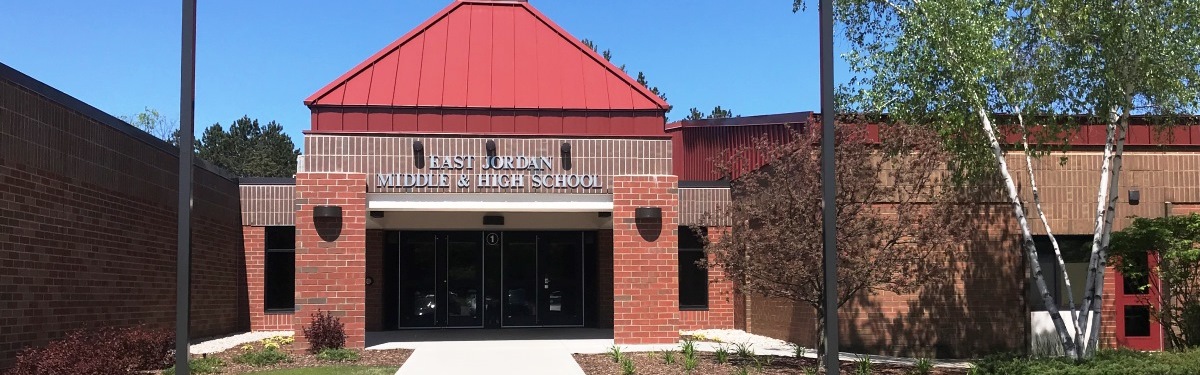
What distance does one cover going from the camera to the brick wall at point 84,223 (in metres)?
12.9

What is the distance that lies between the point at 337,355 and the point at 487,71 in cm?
658

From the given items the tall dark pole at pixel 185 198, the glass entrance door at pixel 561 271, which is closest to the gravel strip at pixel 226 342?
the glass entrance door at pixel 561 271

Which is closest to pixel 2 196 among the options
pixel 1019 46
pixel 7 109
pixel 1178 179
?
pixel 7 109

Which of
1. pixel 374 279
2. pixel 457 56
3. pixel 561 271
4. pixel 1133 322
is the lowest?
pixel 1133 322

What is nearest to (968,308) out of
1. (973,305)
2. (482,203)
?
(973,305)

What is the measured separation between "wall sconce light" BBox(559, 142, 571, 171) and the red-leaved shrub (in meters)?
6.92

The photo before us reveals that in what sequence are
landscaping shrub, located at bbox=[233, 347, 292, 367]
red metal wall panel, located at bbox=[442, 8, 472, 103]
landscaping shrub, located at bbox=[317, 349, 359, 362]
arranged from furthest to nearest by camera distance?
1. red metal wall panel, located at bbox=[442, 8, 472, 103]
2. landscaping shrub, located at bbox=[317, 349, 359, 362]
3. landscaping shrub, located at bbox=[233, 347, 292, 367]

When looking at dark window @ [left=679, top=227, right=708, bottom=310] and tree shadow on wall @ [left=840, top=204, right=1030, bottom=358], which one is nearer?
tree shadow on wall @ [left=840, top=204, right=1030, bottom=358]

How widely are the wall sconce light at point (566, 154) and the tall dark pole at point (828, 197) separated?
9.91 metres

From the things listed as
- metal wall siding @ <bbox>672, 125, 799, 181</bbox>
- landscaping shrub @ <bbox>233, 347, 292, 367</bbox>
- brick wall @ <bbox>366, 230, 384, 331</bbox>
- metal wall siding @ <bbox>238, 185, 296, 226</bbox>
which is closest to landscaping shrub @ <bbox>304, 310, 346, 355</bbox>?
landscaping shrub @ <bbox>233, 347, 292, 367</bbox>

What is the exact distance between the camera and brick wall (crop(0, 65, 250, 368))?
12898 millimetres

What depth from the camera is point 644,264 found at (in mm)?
18828

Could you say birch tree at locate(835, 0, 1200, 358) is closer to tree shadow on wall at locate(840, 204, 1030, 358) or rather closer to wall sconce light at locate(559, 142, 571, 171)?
tree shadow on wall at locate(840, 204, 1030, 358)

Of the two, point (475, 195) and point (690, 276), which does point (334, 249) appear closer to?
point (475, 195)
